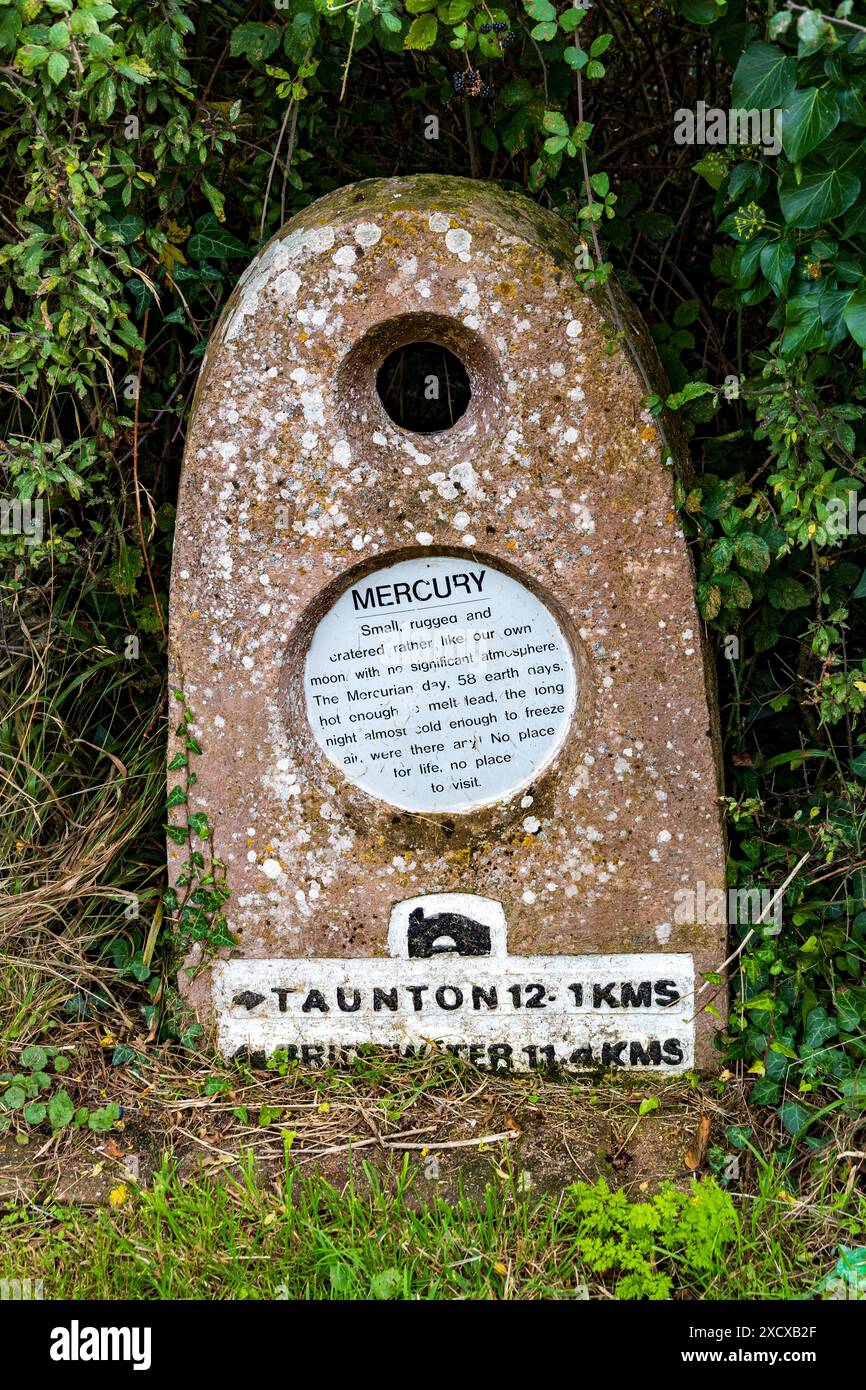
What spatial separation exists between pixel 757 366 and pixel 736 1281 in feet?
6.30

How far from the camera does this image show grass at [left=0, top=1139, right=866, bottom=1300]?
6.57ft

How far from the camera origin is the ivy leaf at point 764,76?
1989 mm

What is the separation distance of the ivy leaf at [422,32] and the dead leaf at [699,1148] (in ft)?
7.39

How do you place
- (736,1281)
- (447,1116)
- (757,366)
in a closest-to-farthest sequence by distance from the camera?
(736,1281)
(447,1116)
(757,366)

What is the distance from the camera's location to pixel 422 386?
312 centimetres

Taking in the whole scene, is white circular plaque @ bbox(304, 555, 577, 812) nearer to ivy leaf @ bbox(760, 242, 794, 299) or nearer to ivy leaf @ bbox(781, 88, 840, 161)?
ivy leaf @ bbox(760, 242, 794, 299)

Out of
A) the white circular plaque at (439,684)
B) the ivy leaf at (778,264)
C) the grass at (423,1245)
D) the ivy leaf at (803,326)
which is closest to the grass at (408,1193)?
the grass at (423,1245)

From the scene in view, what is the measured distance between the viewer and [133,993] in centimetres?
278

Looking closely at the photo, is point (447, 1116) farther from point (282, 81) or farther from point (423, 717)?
point (282, 81)

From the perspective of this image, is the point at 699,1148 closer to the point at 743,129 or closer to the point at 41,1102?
the point at 41,1102

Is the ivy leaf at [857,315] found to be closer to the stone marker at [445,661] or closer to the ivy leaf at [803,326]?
the ivy leaf at [803,326]

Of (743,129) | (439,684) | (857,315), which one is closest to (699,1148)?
(439,684)

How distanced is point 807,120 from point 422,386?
1.37 meters

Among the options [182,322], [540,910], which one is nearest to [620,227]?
[182,322]
